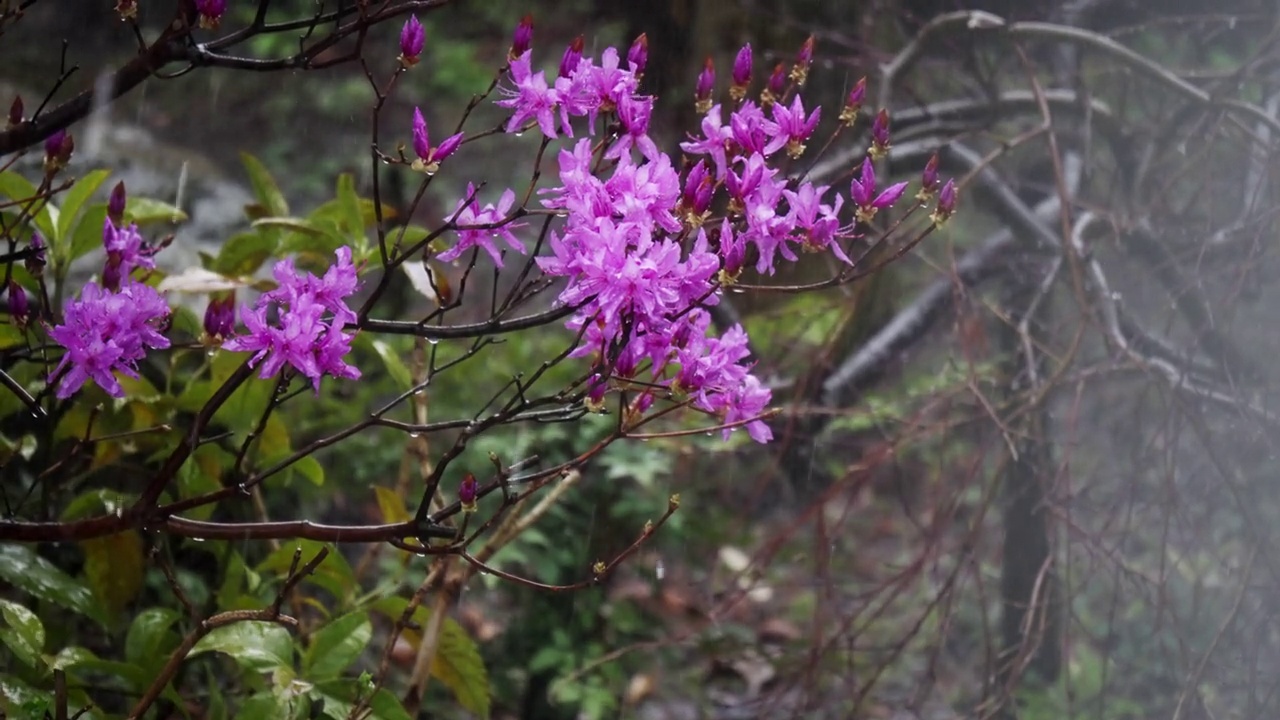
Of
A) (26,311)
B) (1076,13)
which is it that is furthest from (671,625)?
(26,311)

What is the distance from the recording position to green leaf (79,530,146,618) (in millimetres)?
1642

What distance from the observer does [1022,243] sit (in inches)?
106

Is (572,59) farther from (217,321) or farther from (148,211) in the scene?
(148,211)

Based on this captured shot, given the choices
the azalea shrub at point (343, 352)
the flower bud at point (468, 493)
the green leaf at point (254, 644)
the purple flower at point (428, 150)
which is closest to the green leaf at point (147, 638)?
the azalea shrub at point (343, 352)

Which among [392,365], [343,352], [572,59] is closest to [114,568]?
[392,365]

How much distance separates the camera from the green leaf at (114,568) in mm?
1642

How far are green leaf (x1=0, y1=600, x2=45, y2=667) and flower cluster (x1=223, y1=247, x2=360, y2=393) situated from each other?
1.77 feet

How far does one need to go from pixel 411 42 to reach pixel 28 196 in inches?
30.5

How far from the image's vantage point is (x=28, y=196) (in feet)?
5.16

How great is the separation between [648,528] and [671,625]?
1986 millimetres

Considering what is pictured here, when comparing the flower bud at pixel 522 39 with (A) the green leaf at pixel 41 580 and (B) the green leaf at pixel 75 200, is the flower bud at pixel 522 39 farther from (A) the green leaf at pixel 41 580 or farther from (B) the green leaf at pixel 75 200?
(A) the green leaf at pixel 41 580

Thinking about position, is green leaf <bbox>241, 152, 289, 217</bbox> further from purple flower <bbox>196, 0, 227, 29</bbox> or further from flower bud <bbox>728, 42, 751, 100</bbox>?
flower bud <bbox>728, 42, 751, 100</bbox>

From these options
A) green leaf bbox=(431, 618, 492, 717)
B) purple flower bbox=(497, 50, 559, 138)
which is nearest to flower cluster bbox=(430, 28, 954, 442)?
purple flower bbox=(497, 50, 559, 138)

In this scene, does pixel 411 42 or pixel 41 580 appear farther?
pixel 41 580
